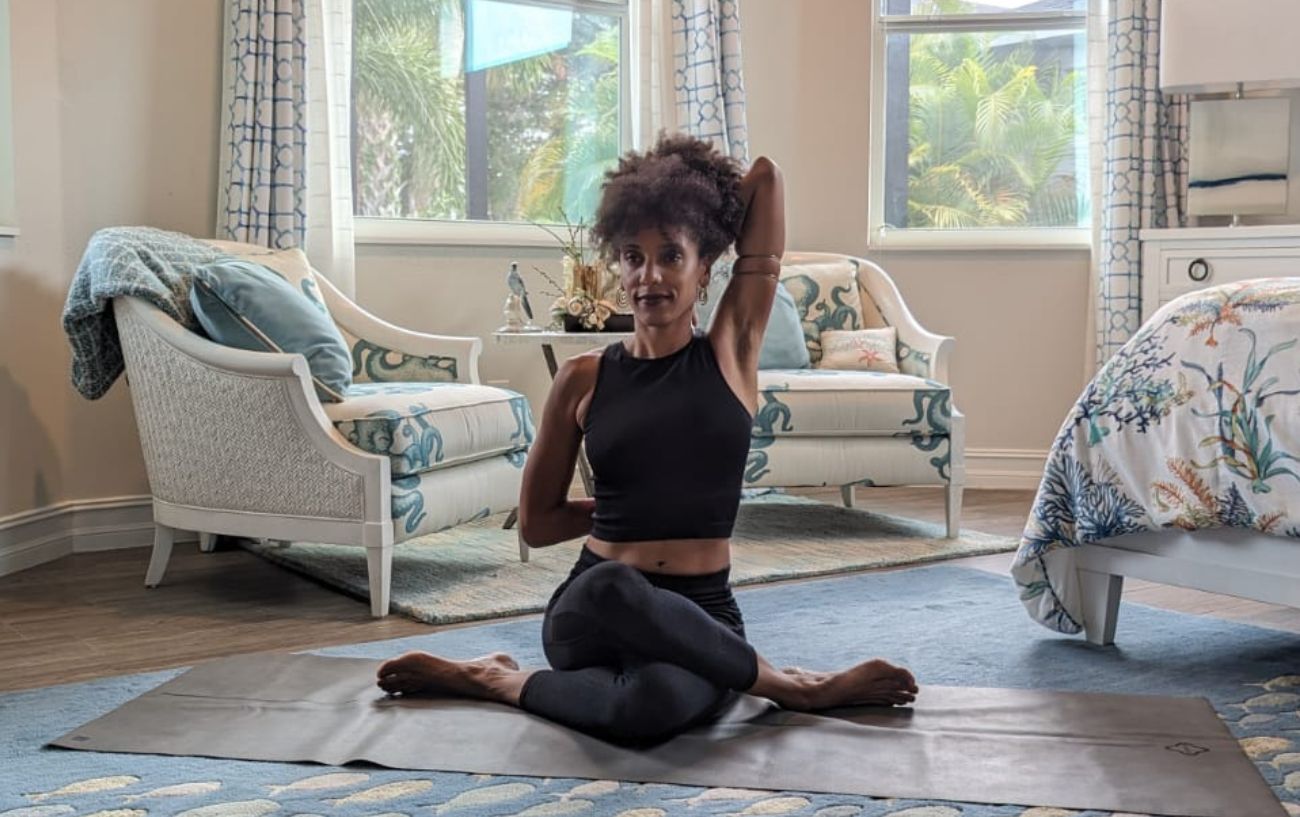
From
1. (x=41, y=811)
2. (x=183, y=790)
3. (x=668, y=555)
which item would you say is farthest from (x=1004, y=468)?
(x=41, y=811)

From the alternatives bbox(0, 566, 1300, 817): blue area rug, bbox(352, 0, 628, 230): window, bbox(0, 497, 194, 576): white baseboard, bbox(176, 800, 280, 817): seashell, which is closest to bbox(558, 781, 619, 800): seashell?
bbox(0, 566, 1300, 817): blue area rug

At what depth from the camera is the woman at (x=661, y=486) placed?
1.91 m

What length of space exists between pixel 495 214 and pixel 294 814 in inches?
126

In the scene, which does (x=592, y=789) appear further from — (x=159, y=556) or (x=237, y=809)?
(x=159, y=556)

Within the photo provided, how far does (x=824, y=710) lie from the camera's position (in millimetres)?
2092

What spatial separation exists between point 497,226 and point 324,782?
299 centimetres

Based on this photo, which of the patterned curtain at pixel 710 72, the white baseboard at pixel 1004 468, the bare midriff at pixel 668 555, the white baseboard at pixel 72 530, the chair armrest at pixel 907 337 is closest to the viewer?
the bare midriff at pixel 668 555

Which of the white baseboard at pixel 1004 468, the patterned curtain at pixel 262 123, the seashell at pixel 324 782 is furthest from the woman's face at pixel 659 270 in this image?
the white baseboard at pixel 1004 468

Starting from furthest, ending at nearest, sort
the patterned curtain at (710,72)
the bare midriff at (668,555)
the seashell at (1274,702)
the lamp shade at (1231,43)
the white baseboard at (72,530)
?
the patterned curtain at (710,72) → the lamp shade at (1231,43) → the white baseboard at (72,530) → the seashell at (1274,702) → the bare midriff at (668,555)

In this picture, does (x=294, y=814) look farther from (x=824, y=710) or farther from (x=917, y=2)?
(x=917, y=2)

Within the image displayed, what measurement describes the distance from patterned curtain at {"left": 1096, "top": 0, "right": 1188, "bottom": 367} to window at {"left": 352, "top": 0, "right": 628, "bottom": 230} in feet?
5.66

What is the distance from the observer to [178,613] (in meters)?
2.95

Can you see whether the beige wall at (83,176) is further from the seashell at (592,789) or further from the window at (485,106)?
the seashell at (592,789)

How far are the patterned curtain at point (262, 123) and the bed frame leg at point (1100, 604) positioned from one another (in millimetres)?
2427
